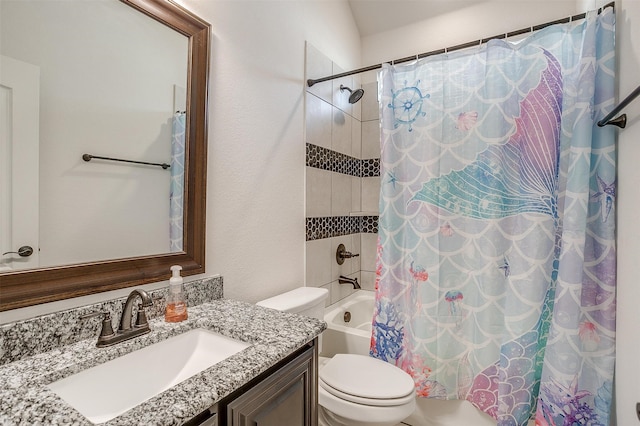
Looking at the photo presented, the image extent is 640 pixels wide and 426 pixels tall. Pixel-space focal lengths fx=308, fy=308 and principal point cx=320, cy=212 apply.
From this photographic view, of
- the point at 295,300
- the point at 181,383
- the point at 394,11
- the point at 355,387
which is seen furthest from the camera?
the point at 394,11

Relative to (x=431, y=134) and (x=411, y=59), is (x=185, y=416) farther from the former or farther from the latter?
(x=411, y=59)

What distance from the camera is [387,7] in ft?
8.04

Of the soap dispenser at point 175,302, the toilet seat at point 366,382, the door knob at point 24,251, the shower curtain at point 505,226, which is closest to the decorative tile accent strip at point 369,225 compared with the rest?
the shower curtain at point 505,226

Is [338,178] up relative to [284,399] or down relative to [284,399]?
up

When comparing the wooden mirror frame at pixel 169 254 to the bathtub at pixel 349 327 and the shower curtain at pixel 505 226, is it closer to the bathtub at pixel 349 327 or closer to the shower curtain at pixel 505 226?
the shower curtain at pixel 505 226

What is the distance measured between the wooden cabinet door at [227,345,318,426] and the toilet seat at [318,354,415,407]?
407 mm

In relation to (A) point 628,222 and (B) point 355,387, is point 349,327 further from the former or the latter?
(A) point 628,222

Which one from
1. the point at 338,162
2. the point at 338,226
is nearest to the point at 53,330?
the point at 338,226

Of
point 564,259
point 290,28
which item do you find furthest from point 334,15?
point 564,259

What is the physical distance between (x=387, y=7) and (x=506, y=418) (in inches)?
110

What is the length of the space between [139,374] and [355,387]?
93cm

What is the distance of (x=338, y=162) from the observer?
7.66ft

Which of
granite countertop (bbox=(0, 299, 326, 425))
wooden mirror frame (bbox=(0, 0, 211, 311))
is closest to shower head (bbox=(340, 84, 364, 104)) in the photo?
wooden mirror frame (bbox=(0, 0, 211, 311))

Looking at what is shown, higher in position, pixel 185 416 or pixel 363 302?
pixel 185 416
